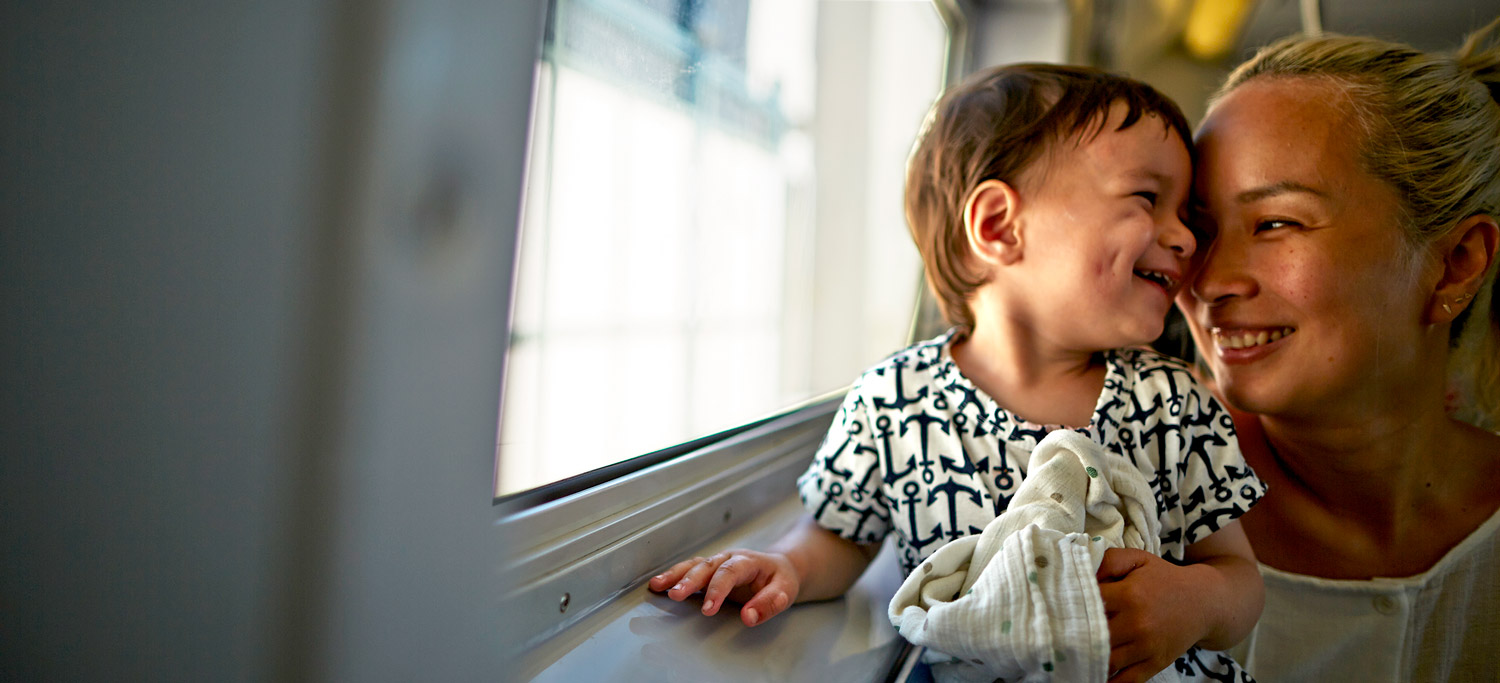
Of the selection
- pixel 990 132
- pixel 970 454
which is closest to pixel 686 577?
pixel 970 454

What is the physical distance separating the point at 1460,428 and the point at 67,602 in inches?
46.4

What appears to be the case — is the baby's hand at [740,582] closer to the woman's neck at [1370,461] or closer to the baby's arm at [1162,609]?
the baby's arm at [1162,609]

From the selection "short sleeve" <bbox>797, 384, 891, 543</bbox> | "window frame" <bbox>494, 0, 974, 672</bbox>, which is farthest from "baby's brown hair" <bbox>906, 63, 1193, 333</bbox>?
"window frame" <bbox>494, 0, 974, 672</bbox>

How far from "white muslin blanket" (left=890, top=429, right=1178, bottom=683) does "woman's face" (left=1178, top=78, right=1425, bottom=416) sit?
319 millimetres

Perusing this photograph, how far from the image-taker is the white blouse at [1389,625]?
2.35 feet

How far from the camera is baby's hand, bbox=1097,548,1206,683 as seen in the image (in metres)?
0.55

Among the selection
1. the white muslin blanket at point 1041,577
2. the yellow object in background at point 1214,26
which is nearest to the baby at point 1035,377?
the white muslin blanket at point 1041,577

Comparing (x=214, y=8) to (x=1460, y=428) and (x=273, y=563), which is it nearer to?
(x=273, y=563)

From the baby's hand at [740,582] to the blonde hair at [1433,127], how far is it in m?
0.72

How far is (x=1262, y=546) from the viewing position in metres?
0.89

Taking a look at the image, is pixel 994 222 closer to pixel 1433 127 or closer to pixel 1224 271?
pixel 1224 271

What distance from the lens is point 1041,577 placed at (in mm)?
498

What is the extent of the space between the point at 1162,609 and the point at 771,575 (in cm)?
32

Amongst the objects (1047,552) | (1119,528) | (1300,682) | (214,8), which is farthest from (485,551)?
(1300,682)
